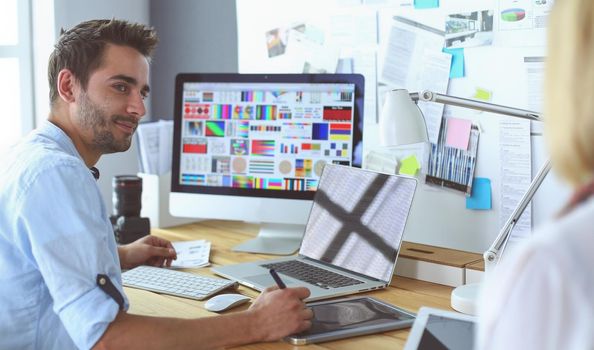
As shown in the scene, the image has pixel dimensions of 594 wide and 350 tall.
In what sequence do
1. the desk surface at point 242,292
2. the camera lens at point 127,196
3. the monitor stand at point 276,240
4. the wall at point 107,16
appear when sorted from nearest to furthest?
1. the desk surface at point 242,292
2. the monitor stand at point 276,240
3. the camera lens at point 127,196
4. the wall at point 107,16

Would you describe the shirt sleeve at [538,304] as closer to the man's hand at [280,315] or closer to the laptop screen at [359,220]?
the man's hand at [280,315]

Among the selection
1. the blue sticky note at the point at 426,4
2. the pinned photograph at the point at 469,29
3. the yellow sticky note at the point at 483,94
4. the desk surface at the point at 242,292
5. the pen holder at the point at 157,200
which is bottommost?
the desk surface at the point at 242,292

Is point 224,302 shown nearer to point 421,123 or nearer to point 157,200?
point 421,123

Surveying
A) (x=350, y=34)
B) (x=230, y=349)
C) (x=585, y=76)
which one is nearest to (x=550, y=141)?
(x=585, y=76)

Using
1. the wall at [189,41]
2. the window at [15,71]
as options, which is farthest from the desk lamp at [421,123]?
the window at [15,71]

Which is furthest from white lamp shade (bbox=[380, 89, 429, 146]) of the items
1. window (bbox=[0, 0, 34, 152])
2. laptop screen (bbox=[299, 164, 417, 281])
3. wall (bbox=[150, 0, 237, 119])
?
window (bbox=[0, 0, 34, 152])

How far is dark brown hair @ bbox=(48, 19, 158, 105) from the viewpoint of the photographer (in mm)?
1632

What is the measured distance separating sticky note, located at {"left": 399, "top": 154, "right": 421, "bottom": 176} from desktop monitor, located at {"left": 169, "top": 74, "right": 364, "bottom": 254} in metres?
0.18

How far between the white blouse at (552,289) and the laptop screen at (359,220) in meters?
1.16

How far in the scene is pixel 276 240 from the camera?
2.26m

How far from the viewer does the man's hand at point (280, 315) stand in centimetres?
145

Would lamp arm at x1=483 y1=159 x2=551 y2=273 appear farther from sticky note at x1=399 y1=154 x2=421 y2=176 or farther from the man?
sticky note at x1=399 y1=154 x2=421 y2=176

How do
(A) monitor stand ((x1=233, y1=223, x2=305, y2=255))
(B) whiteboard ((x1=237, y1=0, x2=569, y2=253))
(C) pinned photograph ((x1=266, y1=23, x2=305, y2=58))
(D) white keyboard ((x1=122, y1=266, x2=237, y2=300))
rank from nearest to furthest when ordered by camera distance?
(D) white keyboard ((x1=122, y1=266, x2=237, y2=300)) < (B) whiteboard ((x1=237, y1=0, x2=569, y2=253)) < (A) monitor stand ((x1=233, y1=223, x2=305, y2=255)) < (C) pinned photograph ((x1=266, y1=23, x2=305, y2=58))

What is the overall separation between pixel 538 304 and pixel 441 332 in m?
0.72
